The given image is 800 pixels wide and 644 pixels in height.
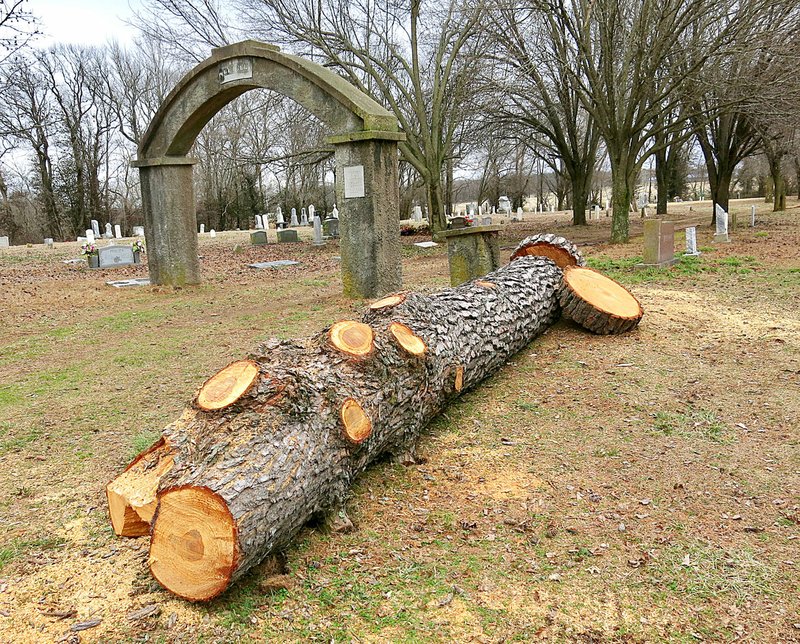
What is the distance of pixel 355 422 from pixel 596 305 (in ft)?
11.9

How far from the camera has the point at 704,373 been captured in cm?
493

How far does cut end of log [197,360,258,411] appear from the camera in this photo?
8.96ft

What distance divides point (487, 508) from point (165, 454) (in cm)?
157

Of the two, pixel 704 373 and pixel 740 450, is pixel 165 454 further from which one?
pixel 704 373

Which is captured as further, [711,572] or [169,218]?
[169,218]

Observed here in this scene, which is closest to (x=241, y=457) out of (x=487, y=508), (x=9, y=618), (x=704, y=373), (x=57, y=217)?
(x=9, y=618)

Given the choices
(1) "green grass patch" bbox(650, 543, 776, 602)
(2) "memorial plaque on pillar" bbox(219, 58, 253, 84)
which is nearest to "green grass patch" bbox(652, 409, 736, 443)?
(1) "green grass patch" bbox(650, 543, 776, 602)

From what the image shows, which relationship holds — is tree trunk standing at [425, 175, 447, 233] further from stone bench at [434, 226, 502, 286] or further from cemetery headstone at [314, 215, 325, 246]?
stone bench at [434, 226, 502, 286]

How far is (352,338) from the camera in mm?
3564

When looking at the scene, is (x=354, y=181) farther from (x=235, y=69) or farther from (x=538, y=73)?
(x=538, y=73)

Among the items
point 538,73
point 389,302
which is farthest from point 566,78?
point 389,302

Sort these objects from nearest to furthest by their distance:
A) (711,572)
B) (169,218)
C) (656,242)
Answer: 1. (711,572)
2. (656,242)
3. (169,218)

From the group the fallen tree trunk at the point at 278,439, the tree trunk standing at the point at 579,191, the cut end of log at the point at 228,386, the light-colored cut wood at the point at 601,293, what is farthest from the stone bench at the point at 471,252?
the tree trunk standing at the point at 579,191

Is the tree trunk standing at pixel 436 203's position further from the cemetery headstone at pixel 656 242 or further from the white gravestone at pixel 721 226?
the cemetery headstone at pixel 656 242
